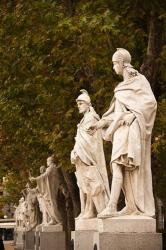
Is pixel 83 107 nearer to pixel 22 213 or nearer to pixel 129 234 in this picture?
pixel 129 234

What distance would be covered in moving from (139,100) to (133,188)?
150 centimetres

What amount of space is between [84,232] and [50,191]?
13681mm

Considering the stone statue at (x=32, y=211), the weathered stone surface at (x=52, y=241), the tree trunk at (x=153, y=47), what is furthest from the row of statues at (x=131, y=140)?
the stone statue at (x=32, y=211)

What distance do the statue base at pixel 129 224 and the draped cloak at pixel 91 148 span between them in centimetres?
511

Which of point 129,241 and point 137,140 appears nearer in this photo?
point 129,241

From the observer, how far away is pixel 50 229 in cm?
3272

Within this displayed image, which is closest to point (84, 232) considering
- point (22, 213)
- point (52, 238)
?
point (52, 238)

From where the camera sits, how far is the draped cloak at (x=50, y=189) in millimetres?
33434

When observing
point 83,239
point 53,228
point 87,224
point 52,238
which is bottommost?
point 83,239

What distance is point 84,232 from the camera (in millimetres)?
20219

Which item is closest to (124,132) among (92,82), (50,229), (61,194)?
(92,82)

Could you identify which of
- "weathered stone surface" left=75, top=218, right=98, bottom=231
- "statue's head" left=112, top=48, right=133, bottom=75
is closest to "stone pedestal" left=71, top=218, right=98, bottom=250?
"weathered stone surface" left=75, top=218, right=98, bottom=231

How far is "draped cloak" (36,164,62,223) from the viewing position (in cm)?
3343

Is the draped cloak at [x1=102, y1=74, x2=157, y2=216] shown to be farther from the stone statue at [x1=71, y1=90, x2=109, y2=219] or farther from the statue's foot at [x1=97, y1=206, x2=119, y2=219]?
the stone statue at [x1=71, y1=90, x2=109, y2=219]
